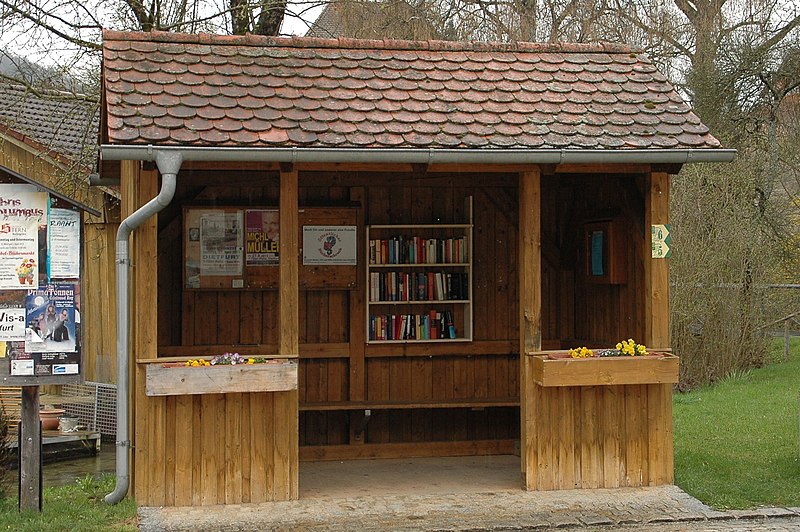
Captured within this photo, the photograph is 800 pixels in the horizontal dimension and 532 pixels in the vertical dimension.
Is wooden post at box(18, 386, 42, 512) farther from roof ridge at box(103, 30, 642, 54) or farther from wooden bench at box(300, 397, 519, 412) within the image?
roof ridge at box(103, 30, 642, 54)

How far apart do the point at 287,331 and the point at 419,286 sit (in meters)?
2.48

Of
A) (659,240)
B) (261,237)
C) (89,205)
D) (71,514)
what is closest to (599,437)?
(659,240)

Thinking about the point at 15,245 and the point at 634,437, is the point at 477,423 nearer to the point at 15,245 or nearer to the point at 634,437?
the point at 634,437

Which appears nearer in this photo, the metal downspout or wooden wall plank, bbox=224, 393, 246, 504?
the metal downspout

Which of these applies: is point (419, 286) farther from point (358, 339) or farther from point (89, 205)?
point (89, 205)

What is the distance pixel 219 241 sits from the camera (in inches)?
373

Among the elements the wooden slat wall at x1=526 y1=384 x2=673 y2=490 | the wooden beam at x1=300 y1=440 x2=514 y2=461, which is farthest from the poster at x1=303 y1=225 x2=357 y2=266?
the wooden slat wall at x1=526 y1=384 x2=673 y2=490

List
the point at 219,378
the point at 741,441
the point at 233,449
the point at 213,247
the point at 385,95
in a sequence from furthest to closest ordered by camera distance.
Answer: the point at 741,441, the point at 213,247, the point at 385,95, the point at 233,449, the point at 219,378

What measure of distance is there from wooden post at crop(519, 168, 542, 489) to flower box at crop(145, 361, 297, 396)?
1731 mm

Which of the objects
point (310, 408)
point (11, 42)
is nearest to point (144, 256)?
point (310, 408)

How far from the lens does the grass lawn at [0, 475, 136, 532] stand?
688 cm

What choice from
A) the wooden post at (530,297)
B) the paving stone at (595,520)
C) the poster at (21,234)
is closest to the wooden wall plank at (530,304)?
the wooden post at (530,297)

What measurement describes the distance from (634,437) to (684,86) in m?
11.3

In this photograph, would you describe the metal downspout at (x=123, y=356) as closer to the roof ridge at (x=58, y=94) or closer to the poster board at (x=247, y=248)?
the poster board at (x=247, y=248)
